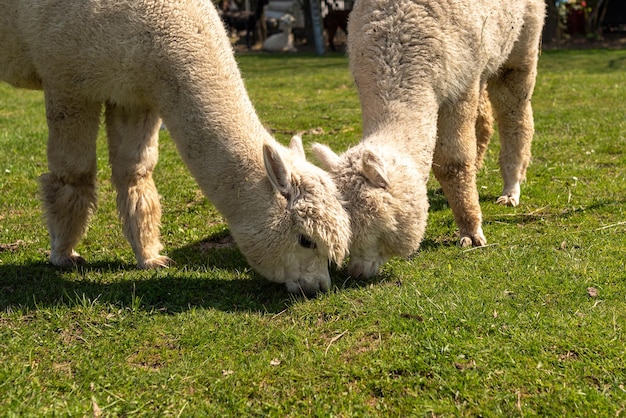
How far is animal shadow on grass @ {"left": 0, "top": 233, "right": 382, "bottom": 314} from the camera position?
4.68 m

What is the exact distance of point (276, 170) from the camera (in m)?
4.49

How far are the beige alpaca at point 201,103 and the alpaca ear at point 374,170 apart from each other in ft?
0.82

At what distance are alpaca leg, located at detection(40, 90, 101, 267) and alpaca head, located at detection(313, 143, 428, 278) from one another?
170 cm

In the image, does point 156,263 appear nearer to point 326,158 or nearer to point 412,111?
point 326,158

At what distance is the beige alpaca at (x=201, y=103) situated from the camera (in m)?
4.54

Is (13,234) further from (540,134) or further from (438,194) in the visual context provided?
(540,134)

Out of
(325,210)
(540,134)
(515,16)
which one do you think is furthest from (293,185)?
(540,134)

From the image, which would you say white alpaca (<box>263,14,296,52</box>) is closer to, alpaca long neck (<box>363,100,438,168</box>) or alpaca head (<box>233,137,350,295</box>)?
alpaca long neck (<box>363,100,438,168</box>)

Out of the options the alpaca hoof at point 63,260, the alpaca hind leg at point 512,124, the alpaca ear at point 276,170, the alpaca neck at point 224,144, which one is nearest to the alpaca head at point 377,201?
the alpaca ear at point 276,170

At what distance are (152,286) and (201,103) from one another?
133 centimetres

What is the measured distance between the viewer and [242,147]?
15.4ft

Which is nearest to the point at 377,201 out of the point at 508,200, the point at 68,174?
the point at 68,174

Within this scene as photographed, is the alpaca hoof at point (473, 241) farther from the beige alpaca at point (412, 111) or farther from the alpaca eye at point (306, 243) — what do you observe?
the alpaca eye at point (306, 243)

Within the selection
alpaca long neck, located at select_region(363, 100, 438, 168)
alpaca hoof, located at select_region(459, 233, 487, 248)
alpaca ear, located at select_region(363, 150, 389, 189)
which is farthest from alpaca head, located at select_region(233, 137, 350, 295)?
alpaca hoof, located at select_region(459, 233, 487, 248)
